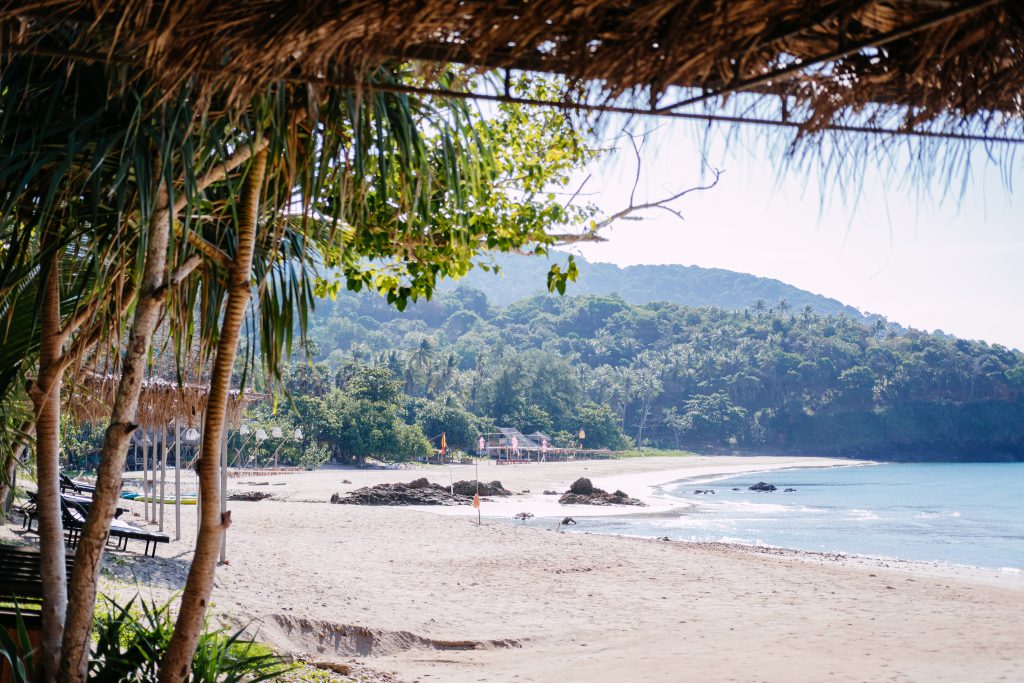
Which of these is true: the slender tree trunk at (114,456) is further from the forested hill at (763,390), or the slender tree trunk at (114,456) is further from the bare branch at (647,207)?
the forested hill at (763,390)

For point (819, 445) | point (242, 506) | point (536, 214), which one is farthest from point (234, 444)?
point (819, 445)

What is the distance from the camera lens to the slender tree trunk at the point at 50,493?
2.71m

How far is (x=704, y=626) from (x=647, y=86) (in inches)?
252

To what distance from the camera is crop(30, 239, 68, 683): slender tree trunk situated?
2709 mm

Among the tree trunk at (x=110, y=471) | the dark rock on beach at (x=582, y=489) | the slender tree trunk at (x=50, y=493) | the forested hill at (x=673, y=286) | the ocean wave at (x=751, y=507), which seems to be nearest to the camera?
the tree trunk at (x=110, y=471)

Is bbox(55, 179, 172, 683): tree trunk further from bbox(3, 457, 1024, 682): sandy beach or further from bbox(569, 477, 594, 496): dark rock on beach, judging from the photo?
bbox(569, 477, 594, 496): dark rock on beach

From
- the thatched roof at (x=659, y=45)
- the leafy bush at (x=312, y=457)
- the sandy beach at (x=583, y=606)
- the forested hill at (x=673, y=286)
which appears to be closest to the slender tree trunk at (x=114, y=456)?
the thatched roof at (x=659, y=45)

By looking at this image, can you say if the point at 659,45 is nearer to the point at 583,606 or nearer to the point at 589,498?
the point at 583,606

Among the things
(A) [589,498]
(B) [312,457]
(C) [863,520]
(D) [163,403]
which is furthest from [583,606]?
(B) [312,457]

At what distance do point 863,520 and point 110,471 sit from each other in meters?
24.2

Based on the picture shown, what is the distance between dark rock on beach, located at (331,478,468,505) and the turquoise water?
414cm

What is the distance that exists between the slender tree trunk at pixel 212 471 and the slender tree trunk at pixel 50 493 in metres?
0.56

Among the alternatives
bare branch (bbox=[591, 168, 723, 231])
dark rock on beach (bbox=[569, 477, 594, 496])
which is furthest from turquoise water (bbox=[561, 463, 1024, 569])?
bare branch (bbox=[591, 168, 723, 231])

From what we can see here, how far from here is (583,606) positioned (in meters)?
7.99
